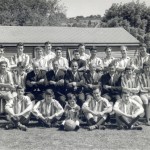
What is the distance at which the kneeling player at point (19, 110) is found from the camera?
30.5 feet

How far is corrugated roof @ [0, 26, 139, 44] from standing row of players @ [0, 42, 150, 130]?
12809mm

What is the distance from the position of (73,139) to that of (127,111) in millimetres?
1960

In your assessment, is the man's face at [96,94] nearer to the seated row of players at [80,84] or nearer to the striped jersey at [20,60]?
the seated row of players at [80,84]

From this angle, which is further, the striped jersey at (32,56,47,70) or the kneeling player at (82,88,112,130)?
the striped jersey at (32,56,47,70)

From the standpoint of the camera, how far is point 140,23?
39.1 metres

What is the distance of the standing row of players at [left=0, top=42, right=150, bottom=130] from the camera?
9.44 m

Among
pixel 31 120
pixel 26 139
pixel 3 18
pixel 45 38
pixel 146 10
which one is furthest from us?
pixel 146 10

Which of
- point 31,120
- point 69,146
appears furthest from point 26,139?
point 31,120

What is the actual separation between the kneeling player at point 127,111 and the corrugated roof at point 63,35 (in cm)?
1451

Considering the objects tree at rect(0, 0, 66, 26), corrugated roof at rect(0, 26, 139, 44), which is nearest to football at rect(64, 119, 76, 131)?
corrugated roof at rect(0, 26, 139, 44)

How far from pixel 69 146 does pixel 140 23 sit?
1307 inches

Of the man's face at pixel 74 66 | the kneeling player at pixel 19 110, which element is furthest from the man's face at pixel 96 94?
the kneeling player at pixel 19 110

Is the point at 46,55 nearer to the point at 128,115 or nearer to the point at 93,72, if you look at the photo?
the point at 93,72

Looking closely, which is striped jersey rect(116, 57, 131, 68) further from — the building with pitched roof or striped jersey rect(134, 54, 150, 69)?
the building with pitched roof
